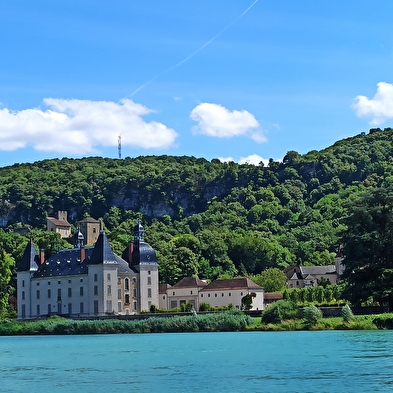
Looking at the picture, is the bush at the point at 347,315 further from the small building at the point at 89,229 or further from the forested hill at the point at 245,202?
the small building at the point at 89,229

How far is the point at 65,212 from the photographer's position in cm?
18638

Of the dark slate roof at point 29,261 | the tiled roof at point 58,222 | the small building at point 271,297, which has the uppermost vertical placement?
the tiled roof at point 58,222

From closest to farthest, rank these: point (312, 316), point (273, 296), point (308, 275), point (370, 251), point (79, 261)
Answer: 1. point (312, 316)
2. point (370, 251)
3. point (79, 261)
4. point (273, 296)
5. point (308, 275)

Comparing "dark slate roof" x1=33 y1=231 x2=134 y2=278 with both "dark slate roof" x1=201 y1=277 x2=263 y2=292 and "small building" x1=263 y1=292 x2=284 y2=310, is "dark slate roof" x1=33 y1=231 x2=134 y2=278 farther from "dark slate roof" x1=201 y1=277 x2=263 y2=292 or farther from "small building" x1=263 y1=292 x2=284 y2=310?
"small building" x1=263 y1=292 x2=284 y2=310

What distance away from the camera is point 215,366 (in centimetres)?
3650

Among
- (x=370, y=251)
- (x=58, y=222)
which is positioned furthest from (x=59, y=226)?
(x=370, y=251)

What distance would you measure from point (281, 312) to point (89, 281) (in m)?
36.2

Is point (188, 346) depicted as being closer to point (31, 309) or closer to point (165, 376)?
point (165, 376)

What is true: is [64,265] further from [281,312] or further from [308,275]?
[308,275]

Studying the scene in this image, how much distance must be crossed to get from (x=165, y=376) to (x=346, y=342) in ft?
51.5

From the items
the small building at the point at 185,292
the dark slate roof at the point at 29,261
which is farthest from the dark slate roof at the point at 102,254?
the small building at the point at 185,292

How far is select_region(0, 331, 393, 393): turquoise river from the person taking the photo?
98.8ft

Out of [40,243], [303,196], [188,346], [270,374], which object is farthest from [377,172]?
[270,374]

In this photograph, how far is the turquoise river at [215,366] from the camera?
3012 cm
